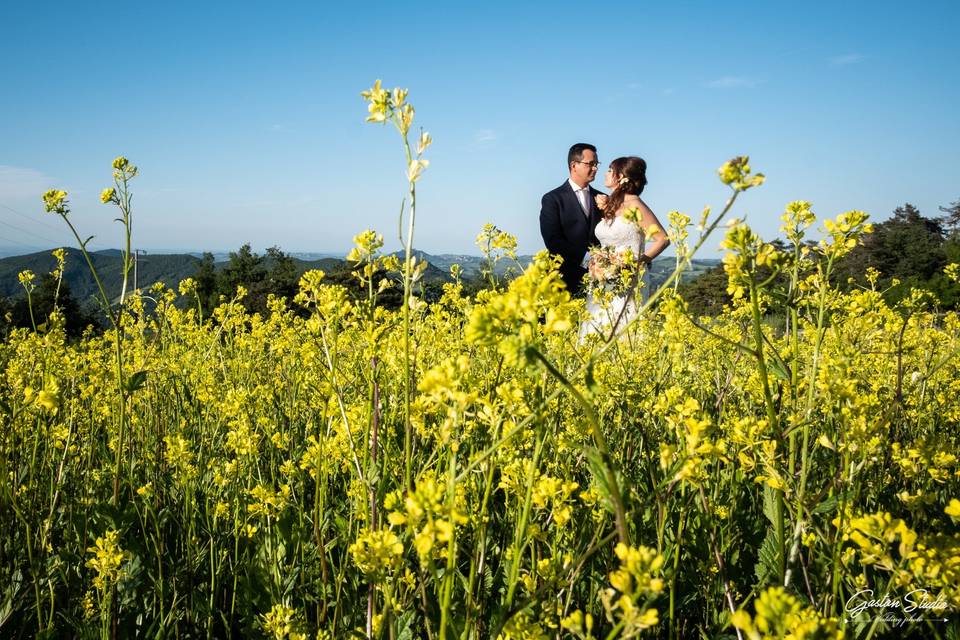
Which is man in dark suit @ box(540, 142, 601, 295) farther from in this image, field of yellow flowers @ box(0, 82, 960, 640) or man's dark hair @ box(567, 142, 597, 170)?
field of yellow flowers @ box(0, 82, 960, 640)

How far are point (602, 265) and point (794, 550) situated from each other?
7.94 ft

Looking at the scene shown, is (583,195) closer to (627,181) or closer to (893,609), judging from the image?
(627,181)

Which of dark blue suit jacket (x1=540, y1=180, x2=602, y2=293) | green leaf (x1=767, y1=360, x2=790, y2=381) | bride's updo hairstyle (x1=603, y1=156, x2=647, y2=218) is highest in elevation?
bride's updo hairstyle (x1=603, y1=156, x2=647, y2=218)

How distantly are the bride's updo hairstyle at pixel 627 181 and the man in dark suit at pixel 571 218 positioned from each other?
0.99 ft

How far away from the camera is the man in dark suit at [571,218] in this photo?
21.6ft

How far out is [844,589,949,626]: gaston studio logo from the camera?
145 centimetres

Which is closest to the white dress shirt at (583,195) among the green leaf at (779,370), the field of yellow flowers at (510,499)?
the field of yellow flowers at (510,499)

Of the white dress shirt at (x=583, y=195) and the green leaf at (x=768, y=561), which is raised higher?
the white dress shirt at (x=583, y=195)

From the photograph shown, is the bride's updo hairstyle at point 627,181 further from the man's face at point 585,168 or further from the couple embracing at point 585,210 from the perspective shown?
the man's face at point 585,168

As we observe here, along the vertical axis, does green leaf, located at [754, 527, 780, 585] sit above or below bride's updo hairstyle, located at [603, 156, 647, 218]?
below

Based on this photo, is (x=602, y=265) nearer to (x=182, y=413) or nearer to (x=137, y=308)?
(x=182, y=413)

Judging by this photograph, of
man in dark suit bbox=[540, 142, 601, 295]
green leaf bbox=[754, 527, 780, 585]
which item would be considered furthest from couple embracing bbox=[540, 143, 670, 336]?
green leaf bbox=[754, 527, 780, 585]

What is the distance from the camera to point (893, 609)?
1.84m

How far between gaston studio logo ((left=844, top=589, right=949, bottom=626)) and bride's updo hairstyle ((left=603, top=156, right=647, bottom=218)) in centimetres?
492
